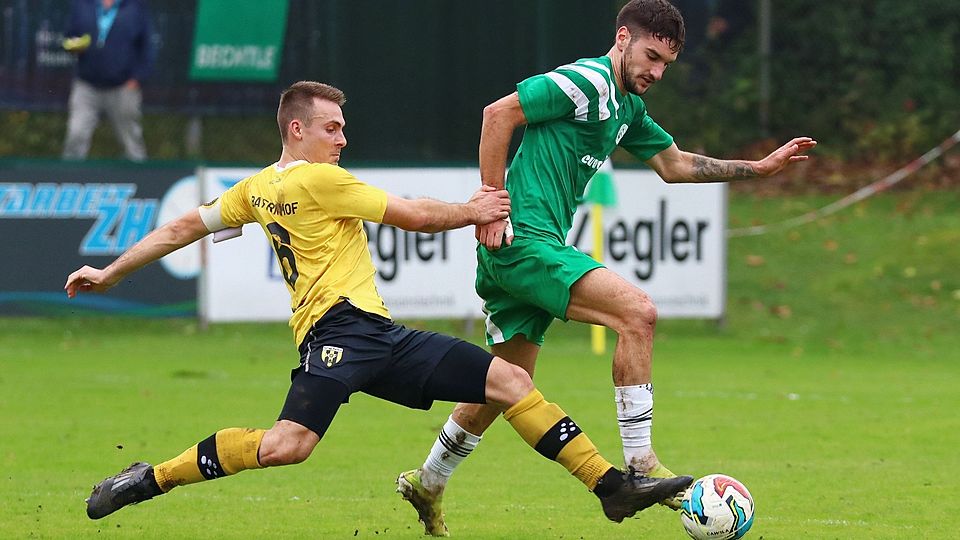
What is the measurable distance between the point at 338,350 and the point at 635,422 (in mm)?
1312

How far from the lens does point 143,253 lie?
23.6 ft

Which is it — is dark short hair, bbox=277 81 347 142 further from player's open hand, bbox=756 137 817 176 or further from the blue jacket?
the blue jacket

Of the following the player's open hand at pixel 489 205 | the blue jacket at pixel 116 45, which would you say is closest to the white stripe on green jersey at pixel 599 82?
the player's open hand at pixel 489 205

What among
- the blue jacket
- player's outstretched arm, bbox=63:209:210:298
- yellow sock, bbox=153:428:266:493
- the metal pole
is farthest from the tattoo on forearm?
the metal pole

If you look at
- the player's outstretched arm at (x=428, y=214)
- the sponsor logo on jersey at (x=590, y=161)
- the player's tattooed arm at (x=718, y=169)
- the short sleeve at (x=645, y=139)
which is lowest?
the player's outstretched arm at (x=428, y=214)

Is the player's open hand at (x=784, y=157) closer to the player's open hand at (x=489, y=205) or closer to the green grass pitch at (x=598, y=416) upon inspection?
the player's open hand at (x=489, y=205)

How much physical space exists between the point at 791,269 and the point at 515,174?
12.7 m

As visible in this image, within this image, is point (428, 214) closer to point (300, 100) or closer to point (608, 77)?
point (300, 100)

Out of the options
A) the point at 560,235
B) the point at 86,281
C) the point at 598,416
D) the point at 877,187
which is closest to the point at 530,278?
the point at 560,235

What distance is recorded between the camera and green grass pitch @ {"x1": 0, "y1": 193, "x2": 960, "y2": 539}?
791 centimetres

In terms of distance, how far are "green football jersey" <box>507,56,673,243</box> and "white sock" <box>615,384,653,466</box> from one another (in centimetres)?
82

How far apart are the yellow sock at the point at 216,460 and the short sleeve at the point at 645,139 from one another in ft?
7.94

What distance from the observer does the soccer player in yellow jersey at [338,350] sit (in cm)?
679

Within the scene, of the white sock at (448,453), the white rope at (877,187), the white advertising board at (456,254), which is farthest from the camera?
the white rope at (877,187)
